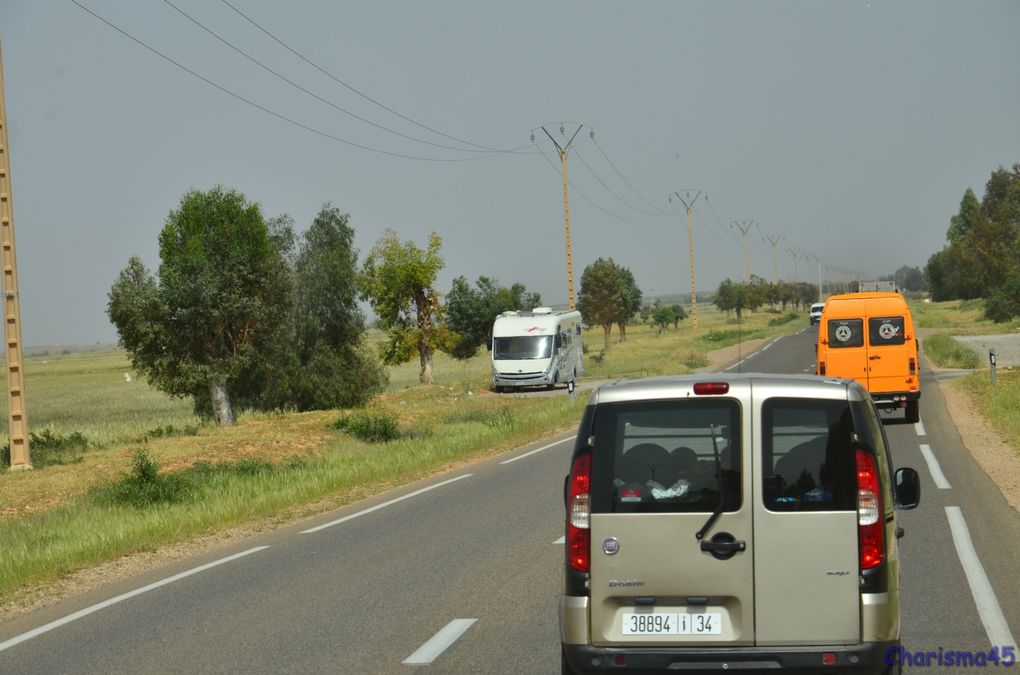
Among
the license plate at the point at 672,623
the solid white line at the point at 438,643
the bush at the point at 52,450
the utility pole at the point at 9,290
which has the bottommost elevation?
the bush at the point at 52,450

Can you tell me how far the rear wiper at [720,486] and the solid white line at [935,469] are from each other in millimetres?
10669

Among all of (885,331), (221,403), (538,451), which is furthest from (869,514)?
(221,403)

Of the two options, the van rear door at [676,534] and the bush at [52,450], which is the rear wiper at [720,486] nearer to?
the van rear door at [676,534]

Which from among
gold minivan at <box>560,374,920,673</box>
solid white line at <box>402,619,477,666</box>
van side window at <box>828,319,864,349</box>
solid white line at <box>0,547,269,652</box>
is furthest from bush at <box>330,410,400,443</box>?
gold minivan at <box>560,374,920,673</box>

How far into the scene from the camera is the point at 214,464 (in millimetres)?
26938

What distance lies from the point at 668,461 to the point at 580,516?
494 millimetres

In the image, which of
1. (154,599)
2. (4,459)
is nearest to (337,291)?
(4,459)

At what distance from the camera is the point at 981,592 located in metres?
8.89

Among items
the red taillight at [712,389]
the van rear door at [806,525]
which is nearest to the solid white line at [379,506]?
the red taillight at [712,389]

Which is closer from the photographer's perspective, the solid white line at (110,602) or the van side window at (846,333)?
the solid white line at (110,602)

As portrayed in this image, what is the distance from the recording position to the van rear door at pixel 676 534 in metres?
5.51

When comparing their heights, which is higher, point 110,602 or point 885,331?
point 885,331

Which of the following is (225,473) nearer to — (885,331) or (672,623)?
(885,331)

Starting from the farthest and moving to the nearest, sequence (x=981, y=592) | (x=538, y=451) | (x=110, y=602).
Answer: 1. (x=538, y=451)
2. (x=110, y=602)
3. (x=981, y=592)
